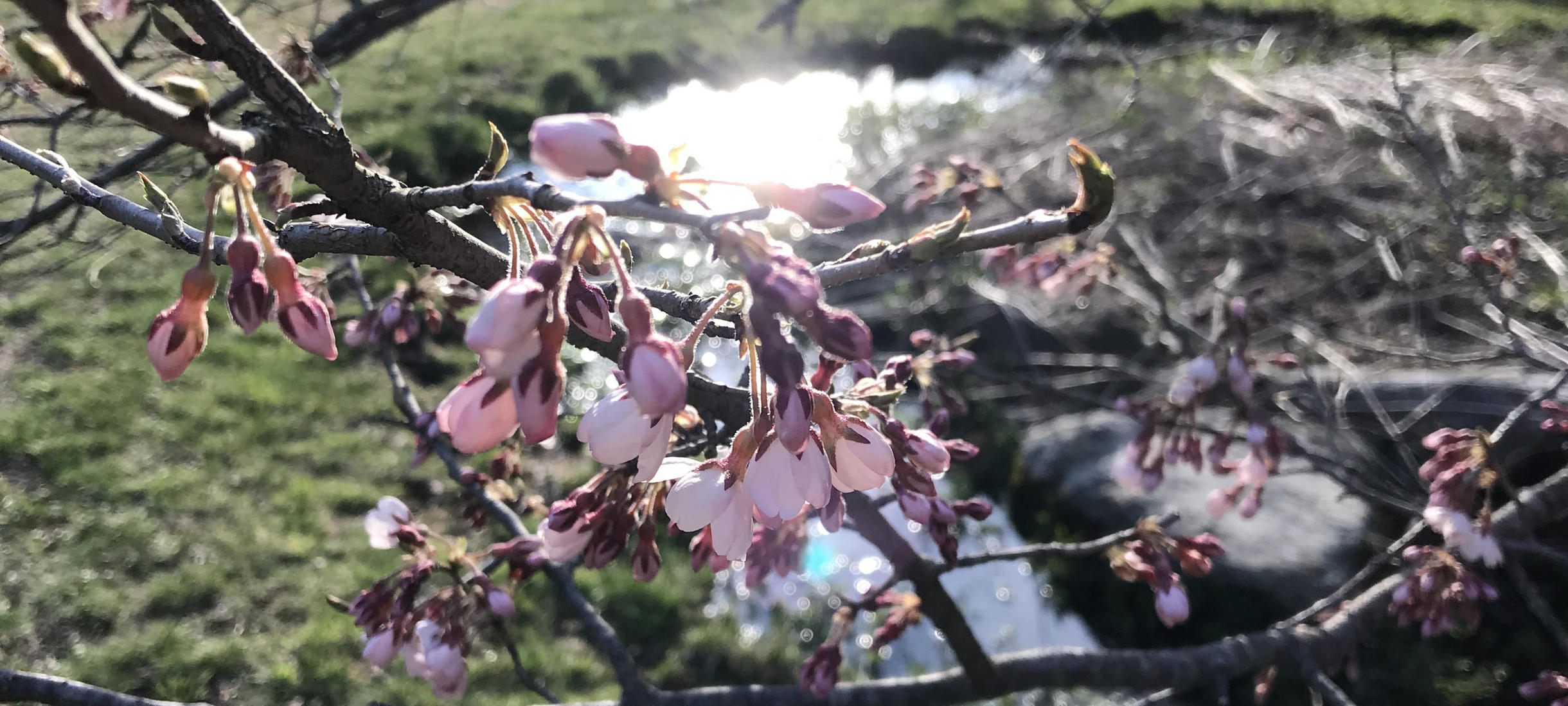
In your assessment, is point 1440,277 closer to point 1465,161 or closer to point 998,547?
point 1465,161

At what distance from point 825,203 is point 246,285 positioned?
48 centimetres

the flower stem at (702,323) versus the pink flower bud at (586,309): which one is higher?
the pink flower bud at (586,309)

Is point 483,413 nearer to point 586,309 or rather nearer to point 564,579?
point 586,309

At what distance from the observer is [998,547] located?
4.06 metres

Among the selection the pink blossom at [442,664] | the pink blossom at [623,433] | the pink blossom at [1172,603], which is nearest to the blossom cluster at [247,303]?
the pink blossom at [623,433]

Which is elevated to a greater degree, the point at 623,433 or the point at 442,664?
the point at 623,433

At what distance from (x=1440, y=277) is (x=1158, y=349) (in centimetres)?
157

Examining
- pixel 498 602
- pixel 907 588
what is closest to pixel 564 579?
pixel 498 602

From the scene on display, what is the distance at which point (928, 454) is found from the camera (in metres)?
0.94

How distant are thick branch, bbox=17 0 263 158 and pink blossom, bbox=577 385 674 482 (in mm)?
327

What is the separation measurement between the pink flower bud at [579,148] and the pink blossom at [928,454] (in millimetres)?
521

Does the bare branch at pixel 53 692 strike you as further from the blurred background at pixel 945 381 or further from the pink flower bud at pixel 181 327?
the pink flower bud at pixel 181 327

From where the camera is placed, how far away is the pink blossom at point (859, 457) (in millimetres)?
793

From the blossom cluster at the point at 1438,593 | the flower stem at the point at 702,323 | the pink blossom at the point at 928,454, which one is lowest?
the blossom cluster at the point at 1438,593
